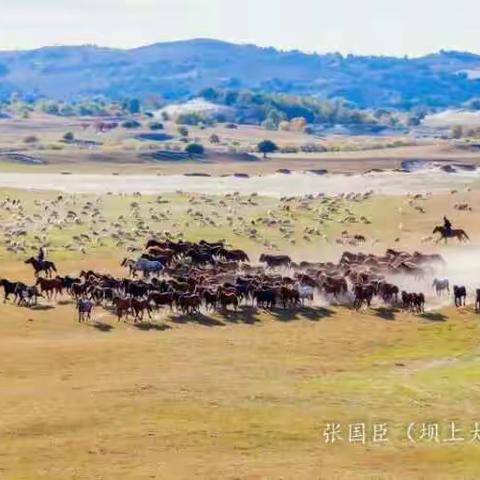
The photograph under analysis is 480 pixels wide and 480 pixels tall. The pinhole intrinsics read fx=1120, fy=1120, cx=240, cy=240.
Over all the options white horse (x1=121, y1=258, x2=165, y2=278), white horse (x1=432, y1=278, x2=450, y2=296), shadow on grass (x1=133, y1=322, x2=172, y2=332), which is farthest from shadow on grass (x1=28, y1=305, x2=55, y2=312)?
white horse (x1=432, y1=278, x2=450, y2=296)

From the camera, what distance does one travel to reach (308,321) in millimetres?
45844

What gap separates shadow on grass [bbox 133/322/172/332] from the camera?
142ft

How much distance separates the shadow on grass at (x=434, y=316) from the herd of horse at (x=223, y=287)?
0.48 meters

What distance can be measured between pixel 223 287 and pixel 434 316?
Answer: 9.03 m

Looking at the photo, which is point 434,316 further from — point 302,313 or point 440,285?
point 302,313

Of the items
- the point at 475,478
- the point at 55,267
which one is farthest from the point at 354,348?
the point at 55,267

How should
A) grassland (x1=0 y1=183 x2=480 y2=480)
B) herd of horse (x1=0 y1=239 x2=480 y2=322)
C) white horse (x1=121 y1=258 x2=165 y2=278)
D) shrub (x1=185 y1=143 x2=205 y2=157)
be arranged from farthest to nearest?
shrub (x1=185 y1=143 x2=205 y2=157), white horse (x1=121 y1=258 x2=165 y2=278), herd of horse (x1=0 y1=239 x2=480 y2=322), grassland (x1=0 y1=183 x2=480 y2=480)

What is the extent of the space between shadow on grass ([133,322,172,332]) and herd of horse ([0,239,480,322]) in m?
0.70

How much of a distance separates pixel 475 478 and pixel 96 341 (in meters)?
17.7

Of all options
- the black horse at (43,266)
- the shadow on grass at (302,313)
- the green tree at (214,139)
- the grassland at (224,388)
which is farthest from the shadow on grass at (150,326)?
the green tree at (214,139)

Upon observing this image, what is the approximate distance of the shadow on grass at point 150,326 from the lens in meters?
43.2

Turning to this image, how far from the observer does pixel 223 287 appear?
47469 millimetres

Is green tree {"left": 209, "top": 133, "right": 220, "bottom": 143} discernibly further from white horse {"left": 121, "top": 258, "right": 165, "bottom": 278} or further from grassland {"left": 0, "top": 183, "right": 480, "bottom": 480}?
white horse {"left": 121, "top": 258, "right": 165, "bottom": 278}

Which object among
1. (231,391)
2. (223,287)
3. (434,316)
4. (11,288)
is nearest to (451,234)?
(434,316)
